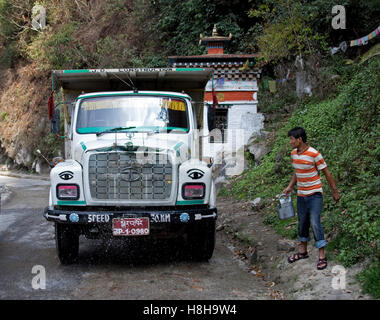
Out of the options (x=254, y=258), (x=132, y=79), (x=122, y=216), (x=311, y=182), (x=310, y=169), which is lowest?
(x=254, y=258)

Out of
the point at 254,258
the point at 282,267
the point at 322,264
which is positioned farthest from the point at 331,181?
the point at 254,258

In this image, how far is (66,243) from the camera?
6230 mm

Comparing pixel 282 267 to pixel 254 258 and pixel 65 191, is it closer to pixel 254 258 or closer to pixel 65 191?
pixel 254 258

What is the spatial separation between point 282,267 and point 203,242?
1.20 m

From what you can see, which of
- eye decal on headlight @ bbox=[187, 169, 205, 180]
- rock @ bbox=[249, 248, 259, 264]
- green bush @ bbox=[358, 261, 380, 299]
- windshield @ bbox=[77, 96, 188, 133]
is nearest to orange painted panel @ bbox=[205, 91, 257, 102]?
windshield @ bbox=[77, 96, 188, 133]

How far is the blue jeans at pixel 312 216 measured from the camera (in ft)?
17.6

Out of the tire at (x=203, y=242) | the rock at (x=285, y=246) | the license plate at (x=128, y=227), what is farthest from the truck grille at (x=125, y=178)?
the rock at (x=285, y=246)

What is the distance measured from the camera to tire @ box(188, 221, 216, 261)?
637 centimetres

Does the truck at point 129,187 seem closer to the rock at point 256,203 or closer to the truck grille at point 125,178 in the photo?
the truck grille at point 125,178

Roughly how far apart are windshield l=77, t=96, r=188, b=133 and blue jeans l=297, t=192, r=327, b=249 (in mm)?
2428

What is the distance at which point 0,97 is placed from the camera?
3434 cm

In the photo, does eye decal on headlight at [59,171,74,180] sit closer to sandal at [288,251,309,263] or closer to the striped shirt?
the striped shirt

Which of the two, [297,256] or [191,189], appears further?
[191,189]

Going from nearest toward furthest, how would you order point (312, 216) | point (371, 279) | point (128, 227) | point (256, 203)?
1. point (371, 279)
2. point (312, 216)
3. point (128, 227)
4. point (256, 203)
